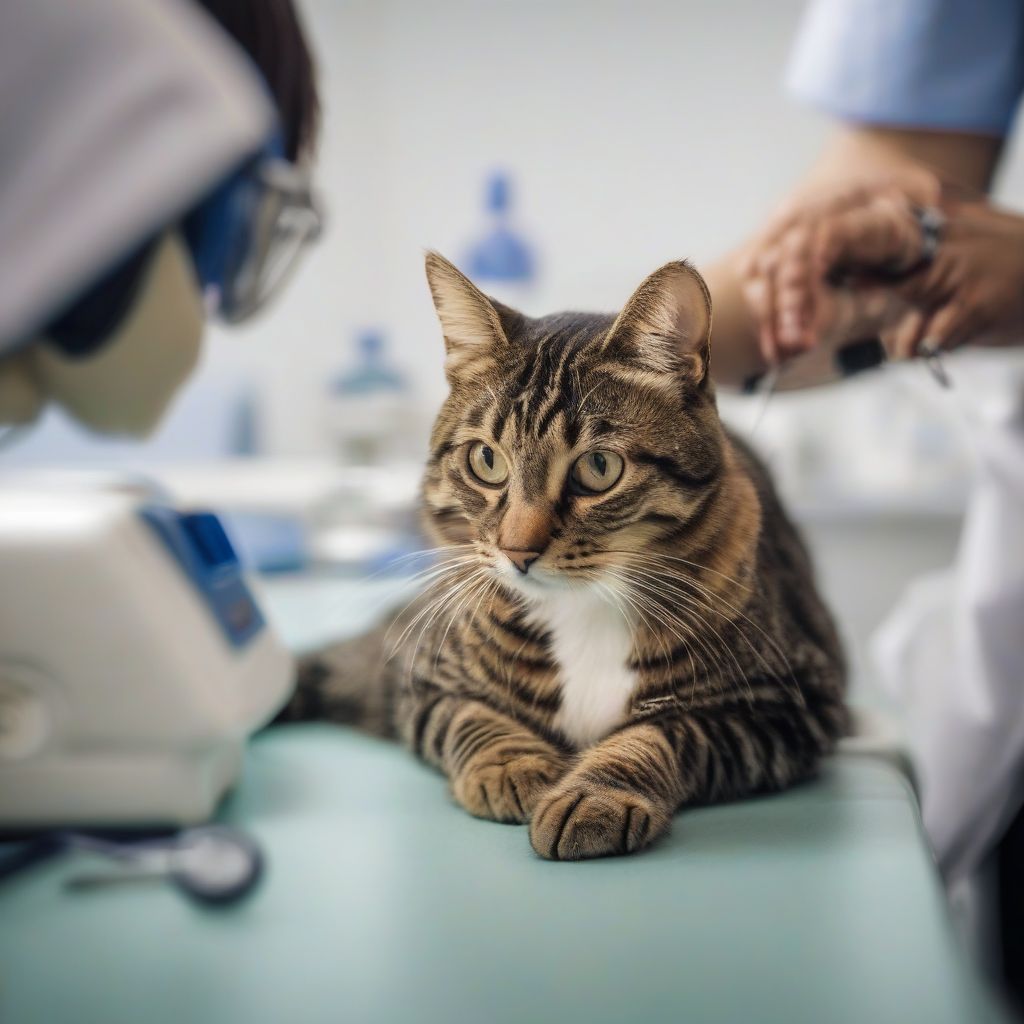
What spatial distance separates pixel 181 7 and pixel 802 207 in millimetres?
410

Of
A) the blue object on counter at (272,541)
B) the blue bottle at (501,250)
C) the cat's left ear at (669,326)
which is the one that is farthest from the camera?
the blue object on counter at (272,541)

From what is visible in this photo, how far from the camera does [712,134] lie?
0.93m

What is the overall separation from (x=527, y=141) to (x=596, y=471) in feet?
2.05

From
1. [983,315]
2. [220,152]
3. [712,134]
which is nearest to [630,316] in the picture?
[220,152]

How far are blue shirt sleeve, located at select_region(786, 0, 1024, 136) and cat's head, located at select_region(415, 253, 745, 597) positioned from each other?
1.41 feet

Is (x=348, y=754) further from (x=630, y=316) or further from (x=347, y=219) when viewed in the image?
(x=347, y=219)

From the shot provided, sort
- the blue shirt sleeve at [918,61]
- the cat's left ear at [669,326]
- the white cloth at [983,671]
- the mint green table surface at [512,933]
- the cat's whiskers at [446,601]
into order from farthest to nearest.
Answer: the white cloth at [983,671] < the blue shirt sleeve at [918,61] < the cat's whiskers at [446,601] < the cat's left ear at [669,326] < the mint green table surface at [512,933]

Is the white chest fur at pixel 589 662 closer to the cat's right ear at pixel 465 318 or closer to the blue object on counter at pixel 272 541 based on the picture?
the cat's right ear at pixel 465 318

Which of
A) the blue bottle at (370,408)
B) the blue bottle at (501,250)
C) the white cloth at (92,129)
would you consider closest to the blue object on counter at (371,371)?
the blue bottle at (370,408)

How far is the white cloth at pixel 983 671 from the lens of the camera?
3.15 ft

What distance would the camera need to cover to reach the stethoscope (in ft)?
1.37

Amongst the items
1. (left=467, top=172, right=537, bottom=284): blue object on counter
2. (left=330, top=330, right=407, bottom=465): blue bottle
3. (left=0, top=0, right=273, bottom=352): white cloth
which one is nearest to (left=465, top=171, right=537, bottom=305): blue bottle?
(left=467, top=172, right=537, bottom=284): blue object on counter

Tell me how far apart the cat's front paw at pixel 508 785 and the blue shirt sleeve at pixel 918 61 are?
58 cm

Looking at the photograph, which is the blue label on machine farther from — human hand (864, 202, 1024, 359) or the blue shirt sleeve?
the blue shirt sleeve
